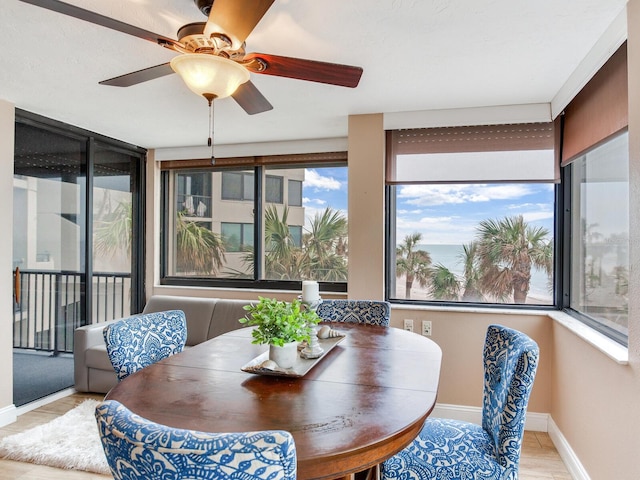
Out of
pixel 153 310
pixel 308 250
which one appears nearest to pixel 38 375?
pixel 153 310

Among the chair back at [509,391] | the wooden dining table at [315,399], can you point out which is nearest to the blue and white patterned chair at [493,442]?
the chair back at [509,391]

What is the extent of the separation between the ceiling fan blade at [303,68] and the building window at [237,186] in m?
2.54

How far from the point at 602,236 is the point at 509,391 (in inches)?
57.3

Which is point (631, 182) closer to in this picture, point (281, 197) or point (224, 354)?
point (224, 354)

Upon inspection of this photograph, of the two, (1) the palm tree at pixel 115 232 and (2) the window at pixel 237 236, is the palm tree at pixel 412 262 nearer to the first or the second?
(2) the window at pixel 237 236

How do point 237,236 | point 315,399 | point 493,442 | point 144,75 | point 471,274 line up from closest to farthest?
1. point 315,399
2. point 493,442
3. point 144,75
4. point 471,274
5. point 237,236

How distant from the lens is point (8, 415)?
9.62 ft

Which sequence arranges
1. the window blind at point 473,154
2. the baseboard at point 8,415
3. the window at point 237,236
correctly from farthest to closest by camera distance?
the window at point 237,236 → the window blind at point 473,154 → the baseboard at point 8,415

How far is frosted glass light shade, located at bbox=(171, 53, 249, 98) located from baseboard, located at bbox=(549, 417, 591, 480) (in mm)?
2666

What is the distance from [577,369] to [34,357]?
13.5ft

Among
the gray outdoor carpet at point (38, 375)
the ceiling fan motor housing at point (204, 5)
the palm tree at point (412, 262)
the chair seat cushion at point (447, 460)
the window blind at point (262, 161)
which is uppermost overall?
the ceiling fan motor housing at point (204, 5)

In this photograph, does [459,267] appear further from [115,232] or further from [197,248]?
[115,232]

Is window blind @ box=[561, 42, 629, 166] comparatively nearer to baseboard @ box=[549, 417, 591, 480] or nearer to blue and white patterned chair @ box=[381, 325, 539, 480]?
blue and white patterned chair @ box=[381, 325, 539, 480]

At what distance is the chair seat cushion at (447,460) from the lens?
1463 mm
